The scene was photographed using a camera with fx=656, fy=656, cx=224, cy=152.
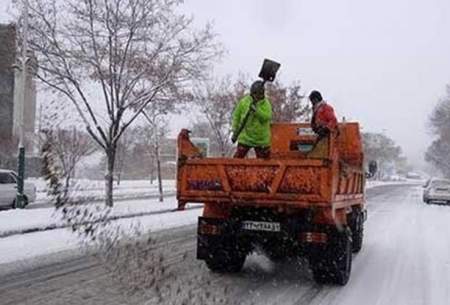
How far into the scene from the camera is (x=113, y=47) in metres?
22.2

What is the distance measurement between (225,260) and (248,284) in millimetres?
746

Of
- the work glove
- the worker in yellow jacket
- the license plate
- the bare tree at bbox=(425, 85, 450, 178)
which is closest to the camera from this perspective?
the work glove

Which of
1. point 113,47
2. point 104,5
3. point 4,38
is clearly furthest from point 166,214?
point 4,38

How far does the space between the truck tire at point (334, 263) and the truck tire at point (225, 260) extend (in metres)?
1.27

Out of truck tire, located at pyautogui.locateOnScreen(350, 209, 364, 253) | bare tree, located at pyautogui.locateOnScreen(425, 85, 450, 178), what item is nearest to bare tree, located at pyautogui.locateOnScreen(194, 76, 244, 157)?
truck tire, located at pyautogui.locateOnScreen(350, 209, 364, 253)

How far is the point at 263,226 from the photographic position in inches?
350

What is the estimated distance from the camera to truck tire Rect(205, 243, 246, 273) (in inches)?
382

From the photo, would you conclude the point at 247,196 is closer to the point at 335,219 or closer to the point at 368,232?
the point at 335,219

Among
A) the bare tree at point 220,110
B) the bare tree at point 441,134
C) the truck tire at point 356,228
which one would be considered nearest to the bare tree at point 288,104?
the bare tree at point 220,110

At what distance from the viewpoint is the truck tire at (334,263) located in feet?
29.3

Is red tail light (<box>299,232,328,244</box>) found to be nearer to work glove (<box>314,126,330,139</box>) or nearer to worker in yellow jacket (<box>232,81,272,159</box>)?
work glove (<box>314,126,330,139</box>)

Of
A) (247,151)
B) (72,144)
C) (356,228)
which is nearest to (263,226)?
(247,151)

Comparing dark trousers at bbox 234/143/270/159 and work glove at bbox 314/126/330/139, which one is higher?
work glove at bbox 314/126/330/139

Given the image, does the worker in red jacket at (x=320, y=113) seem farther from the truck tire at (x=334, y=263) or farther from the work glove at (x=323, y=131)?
the truck tire at (x=334, y=263)
